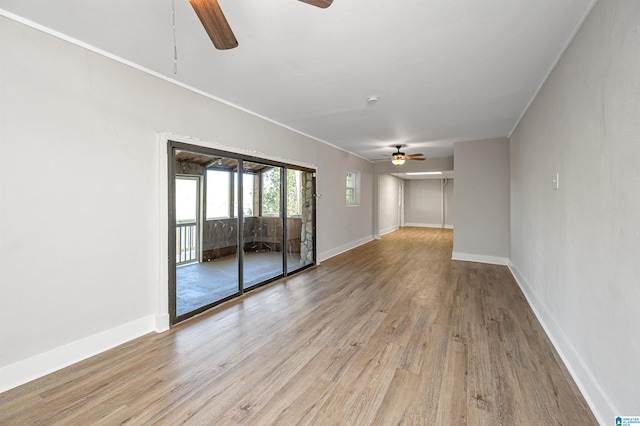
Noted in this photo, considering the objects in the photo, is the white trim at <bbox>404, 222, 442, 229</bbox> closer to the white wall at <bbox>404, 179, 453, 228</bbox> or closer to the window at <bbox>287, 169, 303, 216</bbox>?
the white wall at <bbox>404, 179, 453, 228</bbox>

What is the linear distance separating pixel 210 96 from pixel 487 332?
3.97m

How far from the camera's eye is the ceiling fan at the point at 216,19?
136 cm

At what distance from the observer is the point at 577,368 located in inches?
77.7

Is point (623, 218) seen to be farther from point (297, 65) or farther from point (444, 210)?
point (444, 210)

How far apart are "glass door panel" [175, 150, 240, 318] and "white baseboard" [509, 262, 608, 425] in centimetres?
342

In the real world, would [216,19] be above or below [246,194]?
above

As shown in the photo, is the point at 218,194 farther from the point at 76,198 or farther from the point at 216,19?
the point at 216,19

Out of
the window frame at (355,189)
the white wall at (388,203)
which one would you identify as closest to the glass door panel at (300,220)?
the window frame at (355,189)

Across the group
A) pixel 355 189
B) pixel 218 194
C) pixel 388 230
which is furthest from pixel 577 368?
pixel 388 230

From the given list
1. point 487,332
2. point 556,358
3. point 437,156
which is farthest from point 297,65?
point 437,156

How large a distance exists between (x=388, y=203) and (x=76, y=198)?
995cm

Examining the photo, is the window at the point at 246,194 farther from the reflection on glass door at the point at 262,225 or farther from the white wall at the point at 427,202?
the white wall at the point at 427,202

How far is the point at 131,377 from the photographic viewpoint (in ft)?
6.72

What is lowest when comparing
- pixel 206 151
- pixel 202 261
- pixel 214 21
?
pixel 202 261
